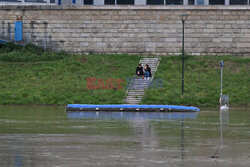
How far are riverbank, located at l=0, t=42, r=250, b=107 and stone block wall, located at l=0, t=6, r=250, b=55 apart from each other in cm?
267

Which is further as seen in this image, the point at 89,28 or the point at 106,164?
the point at 89,28

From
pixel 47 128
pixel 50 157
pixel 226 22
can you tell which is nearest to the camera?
pixel 50 157

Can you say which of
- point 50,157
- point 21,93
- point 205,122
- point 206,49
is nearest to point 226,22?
point 206,49

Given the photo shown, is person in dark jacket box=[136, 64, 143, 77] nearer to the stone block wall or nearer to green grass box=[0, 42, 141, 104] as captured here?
green grass box=[0, 42, 141, 104]

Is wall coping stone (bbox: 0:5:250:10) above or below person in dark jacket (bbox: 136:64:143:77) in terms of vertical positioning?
above

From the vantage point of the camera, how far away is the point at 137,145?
20.0m

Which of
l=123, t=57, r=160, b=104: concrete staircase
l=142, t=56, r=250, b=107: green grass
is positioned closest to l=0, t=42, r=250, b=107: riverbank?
l=142, t=56, r=250, b=107: green grass

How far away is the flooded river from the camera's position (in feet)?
55.0

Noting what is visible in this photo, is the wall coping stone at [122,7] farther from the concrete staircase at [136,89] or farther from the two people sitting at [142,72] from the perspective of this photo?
the two people sitting at [142,72]

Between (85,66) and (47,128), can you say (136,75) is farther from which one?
(47,128)

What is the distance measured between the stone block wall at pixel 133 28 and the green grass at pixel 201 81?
131 inches

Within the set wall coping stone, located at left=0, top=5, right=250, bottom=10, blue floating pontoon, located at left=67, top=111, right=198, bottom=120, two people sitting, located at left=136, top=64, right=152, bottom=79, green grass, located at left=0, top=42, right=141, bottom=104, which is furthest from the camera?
wall coping stone, located at left=0, top=5, right=250, bottom=10

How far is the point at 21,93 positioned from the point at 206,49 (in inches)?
810

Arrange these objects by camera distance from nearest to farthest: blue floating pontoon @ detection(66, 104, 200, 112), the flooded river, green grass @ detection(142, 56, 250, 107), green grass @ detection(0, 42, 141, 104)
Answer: the flooded river → blue floating pontoon @ detection(66, 104, 200, 112) → green grass @ detection(142, 56, 250, 107) → green grass @ detection(0, 42, 141, 104)
